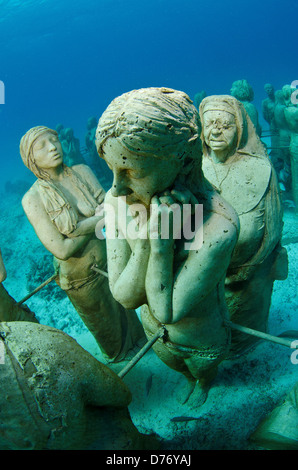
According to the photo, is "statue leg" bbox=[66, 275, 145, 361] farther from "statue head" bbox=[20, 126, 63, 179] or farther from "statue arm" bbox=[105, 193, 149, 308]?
"statue arm" bbox=[105, 193, 149, 308]

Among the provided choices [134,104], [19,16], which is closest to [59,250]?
[134,104]

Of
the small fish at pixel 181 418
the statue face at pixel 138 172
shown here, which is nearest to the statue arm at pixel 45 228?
the statue face at pixel 138 172

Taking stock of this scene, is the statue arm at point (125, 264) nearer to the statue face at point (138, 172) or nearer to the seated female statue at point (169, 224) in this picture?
the seated female statue at point (169, 224)

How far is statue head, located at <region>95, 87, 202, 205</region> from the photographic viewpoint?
1254 mm

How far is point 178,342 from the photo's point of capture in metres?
2.03

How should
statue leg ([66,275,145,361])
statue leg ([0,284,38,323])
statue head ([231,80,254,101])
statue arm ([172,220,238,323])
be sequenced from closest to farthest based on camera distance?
1. statue arm ([172,220,238,323])
2. statue leg ([0,284,38,323])
3. statue leg ([66,275,145,361])
4. statue head ([231,80,254,101])

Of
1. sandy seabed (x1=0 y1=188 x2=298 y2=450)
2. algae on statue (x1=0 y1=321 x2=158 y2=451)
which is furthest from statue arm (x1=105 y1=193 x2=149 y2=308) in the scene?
sandy seabed (x1=0 y1=188 x2=298 y2=450)

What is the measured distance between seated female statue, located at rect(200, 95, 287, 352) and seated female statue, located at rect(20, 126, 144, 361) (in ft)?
3.64

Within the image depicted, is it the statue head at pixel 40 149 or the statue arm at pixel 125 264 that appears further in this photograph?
the statue head at pixel 40 149

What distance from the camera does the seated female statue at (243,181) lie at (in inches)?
97.4

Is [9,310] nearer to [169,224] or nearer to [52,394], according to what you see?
[52,394]

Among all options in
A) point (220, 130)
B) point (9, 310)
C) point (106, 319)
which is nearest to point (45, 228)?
point (9, 310)

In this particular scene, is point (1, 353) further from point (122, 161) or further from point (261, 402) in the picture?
point (261, 402)

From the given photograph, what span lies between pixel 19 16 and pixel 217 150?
60243 mm
